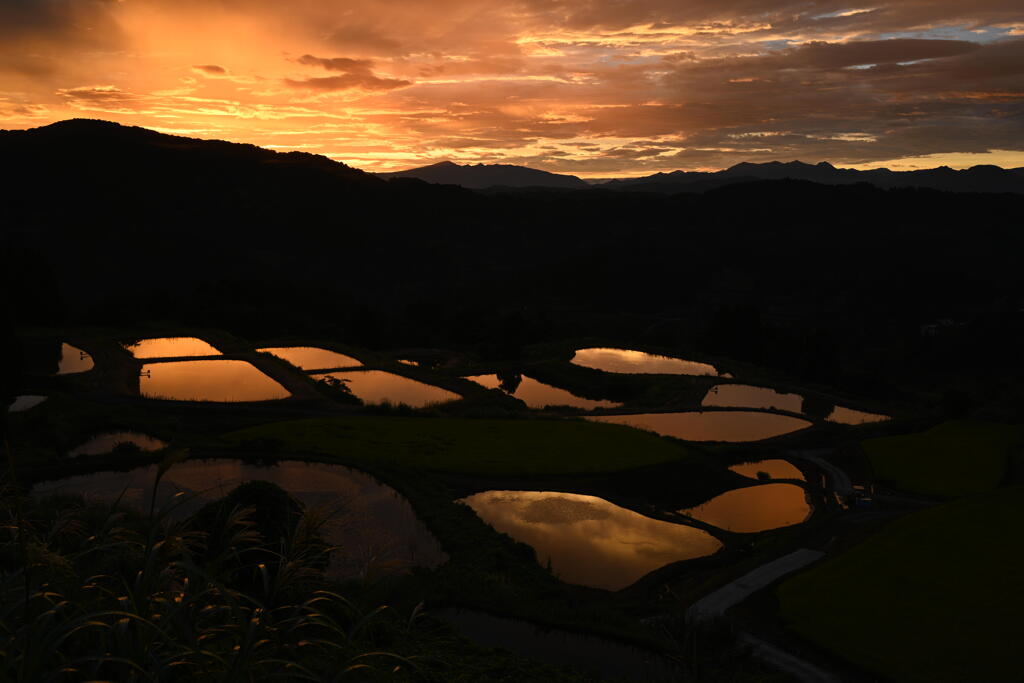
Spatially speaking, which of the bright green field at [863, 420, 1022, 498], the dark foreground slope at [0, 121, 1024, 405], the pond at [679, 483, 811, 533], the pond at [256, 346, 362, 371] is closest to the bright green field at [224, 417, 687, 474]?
the pond at [679, 483, 811, 533]

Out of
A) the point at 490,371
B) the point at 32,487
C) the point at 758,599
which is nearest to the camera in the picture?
the point at 758,599

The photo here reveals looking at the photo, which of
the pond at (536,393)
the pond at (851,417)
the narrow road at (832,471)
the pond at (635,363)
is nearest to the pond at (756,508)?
the narrow road at (832,471)

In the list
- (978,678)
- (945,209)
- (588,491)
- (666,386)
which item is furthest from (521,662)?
(945,209)

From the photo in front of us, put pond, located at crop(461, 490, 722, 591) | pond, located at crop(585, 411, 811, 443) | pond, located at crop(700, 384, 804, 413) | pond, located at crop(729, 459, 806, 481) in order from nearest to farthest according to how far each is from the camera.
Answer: pond, located at crop(461, 490, 722, 591), pond, located at crop(729, 459, 806, 481), pond, located at crop(585, 411, 811, 443), pond, located at crop(700, 384, 804, 413)

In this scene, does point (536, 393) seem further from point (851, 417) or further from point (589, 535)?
point (589, 535)

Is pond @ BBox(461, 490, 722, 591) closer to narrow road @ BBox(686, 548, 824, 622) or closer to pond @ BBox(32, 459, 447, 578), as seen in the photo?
narrow road @ BBox(686, 548, 824, 622)

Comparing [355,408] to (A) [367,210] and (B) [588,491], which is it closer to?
(B) [588,491]
